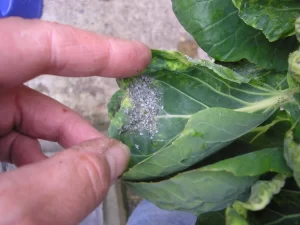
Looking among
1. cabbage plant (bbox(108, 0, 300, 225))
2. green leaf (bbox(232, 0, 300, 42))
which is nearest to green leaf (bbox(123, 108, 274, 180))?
cabbage plant (bbox(108, 0, 300, 225))

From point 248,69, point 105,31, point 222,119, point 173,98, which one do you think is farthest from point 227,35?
point 105,31

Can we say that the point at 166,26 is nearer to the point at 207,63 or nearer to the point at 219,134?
the point at 207,63

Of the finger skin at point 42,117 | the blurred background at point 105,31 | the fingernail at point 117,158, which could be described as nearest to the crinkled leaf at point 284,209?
the fingernail at point 117,158

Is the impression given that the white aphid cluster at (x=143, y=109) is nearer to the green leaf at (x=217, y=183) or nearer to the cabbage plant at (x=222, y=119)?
the cabbage plant at (x=222, y=119)

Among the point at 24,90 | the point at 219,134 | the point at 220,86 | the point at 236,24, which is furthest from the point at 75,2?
the point at 219,134

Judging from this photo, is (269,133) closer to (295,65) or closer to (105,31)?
(295,65)

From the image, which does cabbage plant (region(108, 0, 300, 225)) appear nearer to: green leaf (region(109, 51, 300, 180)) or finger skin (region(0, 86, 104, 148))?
green leaf (region(109, 51, 300, 180))
